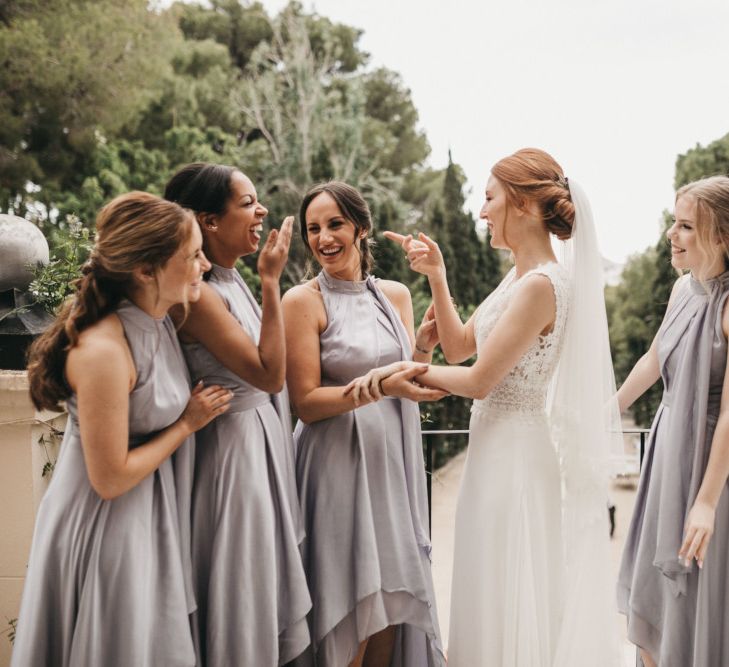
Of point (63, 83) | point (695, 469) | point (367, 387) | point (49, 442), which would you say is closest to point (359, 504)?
point (367, 387)

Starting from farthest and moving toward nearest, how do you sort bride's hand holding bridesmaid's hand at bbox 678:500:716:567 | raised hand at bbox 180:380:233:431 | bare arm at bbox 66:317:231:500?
bride's hand holding bridesmaid's hand at bbox 678:500:716:567 < raised hand at bbox 180:380:233:431 < bare arm at bbox 66:317:231:500

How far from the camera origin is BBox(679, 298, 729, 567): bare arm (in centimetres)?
209

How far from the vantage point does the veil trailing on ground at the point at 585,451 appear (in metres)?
2.24

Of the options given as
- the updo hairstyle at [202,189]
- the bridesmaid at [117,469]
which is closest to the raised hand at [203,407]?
the bridesmaid at [117,469]

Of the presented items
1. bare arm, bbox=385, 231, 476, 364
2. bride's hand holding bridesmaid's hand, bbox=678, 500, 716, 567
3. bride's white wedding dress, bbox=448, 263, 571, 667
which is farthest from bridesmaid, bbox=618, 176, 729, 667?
bare arm, bbox=385, 231, 476, 364

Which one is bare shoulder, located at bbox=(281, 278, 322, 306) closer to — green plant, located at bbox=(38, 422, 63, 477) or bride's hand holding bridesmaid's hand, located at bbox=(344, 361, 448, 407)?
bride's hand holding bridesmaid's hand, located at bbox=(344, 361, 448, 407)

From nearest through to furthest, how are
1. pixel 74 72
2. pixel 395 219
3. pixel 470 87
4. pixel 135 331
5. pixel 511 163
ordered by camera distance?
1. pixel 135 331
2. pixel 511 163
3. pixel 74 72
4. pixel 395 219
5. pixel 470 87

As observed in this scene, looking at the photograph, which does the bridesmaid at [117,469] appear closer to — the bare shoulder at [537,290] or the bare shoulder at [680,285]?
the bare shoulder at [537,290]

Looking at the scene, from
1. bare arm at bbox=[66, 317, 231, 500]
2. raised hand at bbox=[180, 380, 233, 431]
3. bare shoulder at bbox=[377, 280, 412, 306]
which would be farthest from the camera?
bare shoulder at bbox=[377, 280, 412, 306]

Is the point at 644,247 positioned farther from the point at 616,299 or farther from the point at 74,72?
the point at 74,72

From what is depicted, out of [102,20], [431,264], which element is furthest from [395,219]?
[431,264]

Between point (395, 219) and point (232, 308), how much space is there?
16438 millimetres

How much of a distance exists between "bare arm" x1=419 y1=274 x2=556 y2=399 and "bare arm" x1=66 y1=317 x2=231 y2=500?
0.86 m

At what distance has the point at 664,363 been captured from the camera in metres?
2.34
